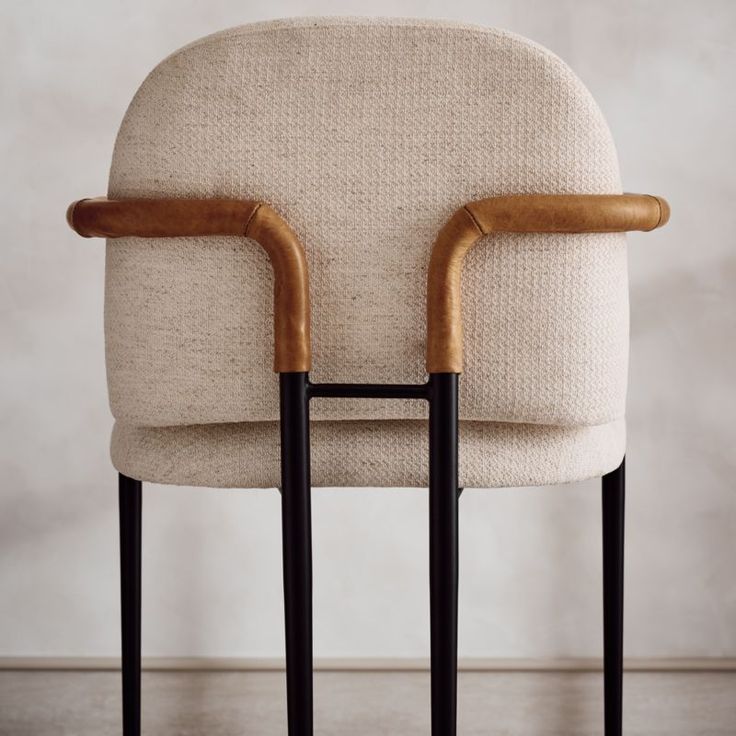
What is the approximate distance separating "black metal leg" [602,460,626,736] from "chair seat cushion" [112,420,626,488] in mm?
228

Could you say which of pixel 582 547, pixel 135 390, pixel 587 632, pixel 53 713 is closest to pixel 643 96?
pixel 582 547

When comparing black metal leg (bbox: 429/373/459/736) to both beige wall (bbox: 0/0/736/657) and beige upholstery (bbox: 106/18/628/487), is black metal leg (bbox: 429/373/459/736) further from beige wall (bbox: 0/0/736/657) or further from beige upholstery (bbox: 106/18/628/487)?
beige wall (bbox: 0/0/736/657)

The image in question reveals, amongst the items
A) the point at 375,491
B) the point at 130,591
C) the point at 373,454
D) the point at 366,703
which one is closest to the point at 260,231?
the point at 373,454

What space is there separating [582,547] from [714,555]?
18 cm

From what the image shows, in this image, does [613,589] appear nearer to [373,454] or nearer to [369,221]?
[373,454]

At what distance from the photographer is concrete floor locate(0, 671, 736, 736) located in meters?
1.32

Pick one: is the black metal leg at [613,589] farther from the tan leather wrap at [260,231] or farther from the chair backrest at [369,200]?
the tan leather wrap at [260,231]

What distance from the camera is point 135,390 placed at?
2.36ft

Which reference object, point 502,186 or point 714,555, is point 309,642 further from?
point 714,555

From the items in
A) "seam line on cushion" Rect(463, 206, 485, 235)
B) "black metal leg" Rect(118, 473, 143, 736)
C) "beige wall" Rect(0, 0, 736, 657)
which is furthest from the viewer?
"beige wall" Rect(0, 0, 736, 657)

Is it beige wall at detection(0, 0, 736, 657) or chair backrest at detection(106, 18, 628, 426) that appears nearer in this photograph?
chair backrest at detection(106, 18, 628, 426)

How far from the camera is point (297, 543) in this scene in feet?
2.29

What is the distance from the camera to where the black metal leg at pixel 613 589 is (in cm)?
97

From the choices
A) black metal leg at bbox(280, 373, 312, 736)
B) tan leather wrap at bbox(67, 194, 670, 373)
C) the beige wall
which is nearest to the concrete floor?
the beige wall
